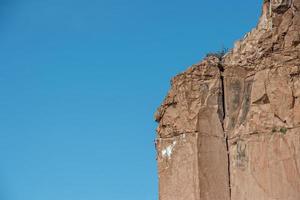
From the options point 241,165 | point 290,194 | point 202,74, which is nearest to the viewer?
point 290,194

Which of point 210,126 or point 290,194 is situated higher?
point 210,126

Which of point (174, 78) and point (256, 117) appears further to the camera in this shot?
point (174, 78)

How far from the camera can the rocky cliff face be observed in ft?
60.3

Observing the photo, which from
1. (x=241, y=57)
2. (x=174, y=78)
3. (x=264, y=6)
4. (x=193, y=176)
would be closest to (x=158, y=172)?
(x=193, y=176)

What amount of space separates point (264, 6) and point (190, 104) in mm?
3857

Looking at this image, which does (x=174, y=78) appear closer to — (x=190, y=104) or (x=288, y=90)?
(x=190, y=104)

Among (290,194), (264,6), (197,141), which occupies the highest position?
(264,6)

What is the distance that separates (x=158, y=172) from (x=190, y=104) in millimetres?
2121

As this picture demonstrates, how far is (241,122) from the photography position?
63.7 feet

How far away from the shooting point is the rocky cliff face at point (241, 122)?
18.4 meters

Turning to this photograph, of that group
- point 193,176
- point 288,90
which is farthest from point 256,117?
point 193,176

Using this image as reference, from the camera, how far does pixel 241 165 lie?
62.2 ft

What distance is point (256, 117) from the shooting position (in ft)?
62.6

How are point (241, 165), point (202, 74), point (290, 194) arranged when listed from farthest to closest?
point (202, 74)
point (241, 165)
point (290, 194)
